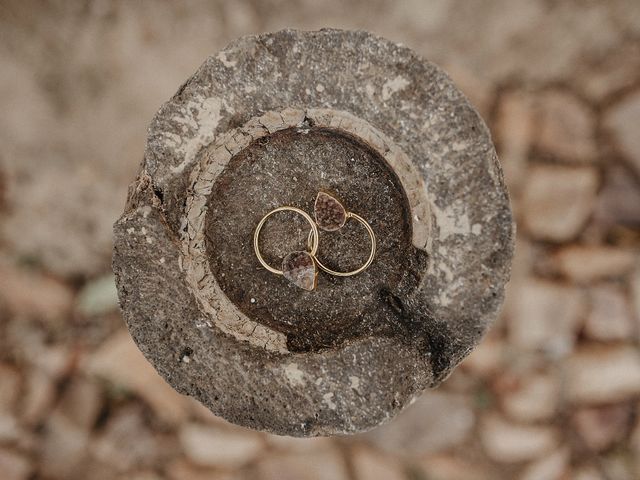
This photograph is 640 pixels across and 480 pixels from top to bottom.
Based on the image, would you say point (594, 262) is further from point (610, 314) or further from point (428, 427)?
point (428, 427)

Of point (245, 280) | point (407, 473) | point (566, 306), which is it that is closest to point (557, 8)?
point (566, 306)

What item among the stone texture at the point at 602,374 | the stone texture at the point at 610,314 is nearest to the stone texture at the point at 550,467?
the stone texture at the point at 602,374

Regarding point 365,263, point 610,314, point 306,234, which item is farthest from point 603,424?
point 306,234

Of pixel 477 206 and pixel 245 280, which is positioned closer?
pixel 477 206

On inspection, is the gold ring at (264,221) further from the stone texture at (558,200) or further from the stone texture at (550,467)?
the stone texture at (550,467)

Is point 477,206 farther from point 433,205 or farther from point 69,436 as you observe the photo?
point 69,436
